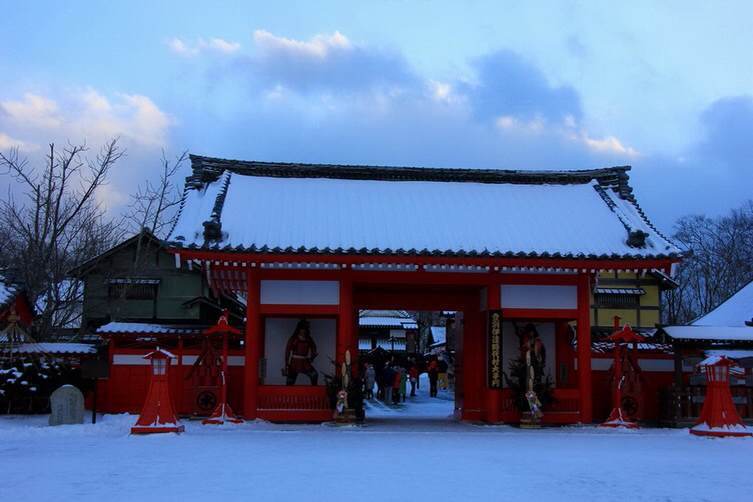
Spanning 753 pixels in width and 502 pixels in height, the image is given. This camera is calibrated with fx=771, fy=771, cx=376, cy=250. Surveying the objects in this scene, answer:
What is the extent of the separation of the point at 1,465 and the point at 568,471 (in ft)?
23.3

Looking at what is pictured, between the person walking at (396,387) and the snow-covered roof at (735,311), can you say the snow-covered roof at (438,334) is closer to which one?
the snow-covered roof at (735,311)

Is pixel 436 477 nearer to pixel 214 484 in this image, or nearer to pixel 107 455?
pixel 214 484

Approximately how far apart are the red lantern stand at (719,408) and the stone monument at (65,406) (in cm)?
1248

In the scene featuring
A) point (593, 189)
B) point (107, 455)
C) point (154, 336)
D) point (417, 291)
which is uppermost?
point (593, 189)

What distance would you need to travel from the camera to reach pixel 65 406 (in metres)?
16.1

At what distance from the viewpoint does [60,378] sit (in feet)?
61.5

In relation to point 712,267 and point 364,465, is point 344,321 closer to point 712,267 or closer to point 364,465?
point 364,465

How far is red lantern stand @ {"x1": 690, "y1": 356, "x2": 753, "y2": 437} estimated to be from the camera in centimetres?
1431

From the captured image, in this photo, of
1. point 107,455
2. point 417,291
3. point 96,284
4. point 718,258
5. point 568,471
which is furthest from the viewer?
point 718,258

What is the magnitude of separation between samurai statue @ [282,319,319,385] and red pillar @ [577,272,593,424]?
6184 millimetres

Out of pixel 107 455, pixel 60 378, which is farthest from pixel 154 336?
pixel 107 455

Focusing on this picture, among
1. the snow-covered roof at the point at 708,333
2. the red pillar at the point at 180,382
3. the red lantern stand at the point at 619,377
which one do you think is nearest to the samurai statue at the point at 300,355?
the red pillar at the point at 180,382

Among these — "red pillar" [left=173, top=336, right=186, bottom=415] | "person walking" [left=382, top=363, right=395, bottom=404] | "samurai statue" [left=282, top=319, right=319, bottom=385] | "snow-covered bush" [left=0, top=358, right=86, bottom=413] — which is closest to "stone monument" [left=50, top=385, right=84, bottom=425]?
"snow-covered bush" [left=0, top=358, right=86, bottom=413]

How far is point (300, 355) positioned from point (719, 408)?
360 inches
